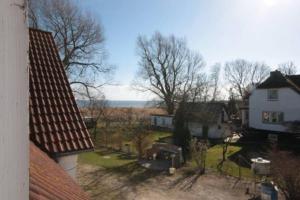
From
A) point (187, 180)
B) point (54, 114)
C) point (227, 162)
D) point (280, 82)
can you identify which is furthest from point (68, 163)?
point (280, 82)

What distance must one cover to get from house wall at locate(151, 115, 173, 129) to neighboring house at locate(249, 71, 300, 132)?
36.8 feet

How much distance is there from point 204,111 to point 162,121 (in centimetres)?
1019

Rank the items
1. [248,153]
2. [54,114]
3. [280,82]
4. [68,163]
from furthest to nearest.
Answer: [280,82] → [248,153] → [54,114] → [68,163]

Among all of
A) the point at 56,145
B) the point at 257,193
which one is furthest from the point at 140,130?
the point at 56,145

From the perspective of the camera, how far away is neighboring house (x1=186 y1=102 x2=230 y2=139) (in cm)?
3412

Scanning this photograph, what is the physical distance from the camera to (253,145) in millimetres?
28375

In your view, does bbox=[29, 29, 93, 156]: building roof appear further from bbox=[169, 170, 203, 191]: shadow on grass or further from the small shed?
the small shed

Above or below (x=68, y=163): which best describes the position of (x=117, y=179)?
below

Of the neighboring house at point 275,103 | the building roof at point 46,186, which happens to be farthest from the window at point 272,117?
the building roof at point 46,186

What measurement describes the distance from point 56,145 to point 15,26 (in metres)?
6.04

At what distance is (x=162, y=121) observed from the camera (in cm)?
4391

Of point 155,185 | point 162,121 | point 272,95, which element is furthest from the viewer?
point 162,121

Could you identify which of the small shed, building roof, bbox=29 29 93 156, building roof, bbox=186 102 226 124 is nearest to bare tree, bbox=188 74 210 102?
building roof, bbox=186 102 226 124

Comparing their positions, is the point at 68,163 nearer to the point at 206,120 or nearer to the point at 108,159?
the point at 108,159
